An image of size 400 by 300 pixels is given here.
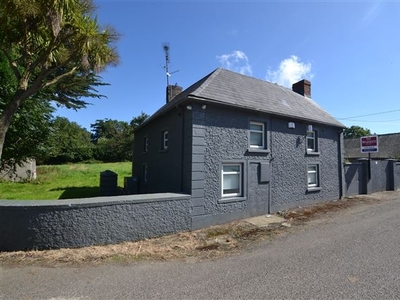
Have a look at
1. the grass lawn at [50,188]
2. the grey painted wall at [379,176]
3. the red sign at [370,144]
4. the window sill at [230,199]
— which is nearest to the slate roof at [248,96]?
the red sign at [370,144]

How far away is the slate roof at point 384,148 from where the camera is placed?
3189 centimetres

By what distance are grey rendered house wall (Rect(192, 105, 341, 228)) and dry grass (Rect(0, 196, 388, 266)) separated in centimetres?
86

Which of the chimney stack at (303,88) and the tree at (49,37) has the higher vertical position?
the chimney stack at (303,88)

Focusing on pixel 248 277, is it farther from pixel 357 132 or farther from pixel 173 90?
pixel 357 132

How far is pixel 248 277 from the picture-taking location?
4555 millimetres

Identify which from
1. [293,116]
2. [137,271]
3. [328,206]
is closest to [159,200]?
[137,271]

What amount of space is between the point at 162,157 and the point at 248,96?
482 centimetres

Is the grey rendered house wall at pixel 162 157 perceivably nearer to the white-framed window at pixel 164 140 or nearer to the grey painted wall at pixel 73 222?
the white-framed window at pixel 164 140

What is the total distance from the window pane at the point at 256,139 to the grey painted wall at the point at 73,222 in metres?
5.11

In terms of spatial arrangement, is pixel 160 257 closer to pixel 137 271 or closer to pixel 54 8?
pixel 137 271

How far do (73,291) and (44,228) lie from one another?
106 inches

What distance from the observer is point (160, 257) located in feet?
18.8

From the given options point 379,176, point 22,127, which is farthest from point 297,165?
point 22,127

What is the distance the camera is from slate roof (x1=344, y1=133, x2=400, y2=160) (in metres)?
31.9
